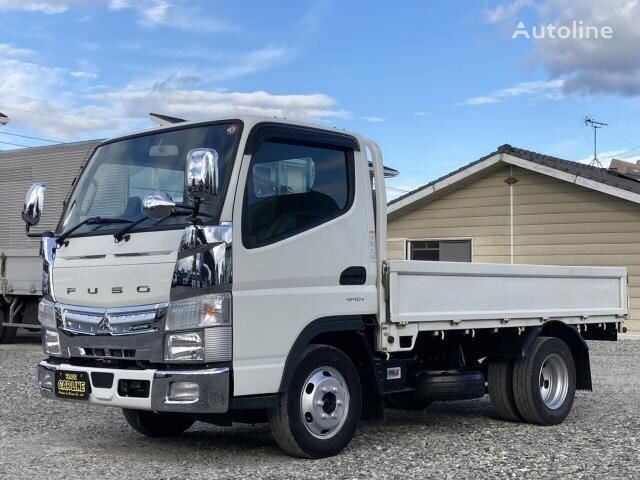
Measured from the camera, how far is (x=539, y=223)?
18.9 meters

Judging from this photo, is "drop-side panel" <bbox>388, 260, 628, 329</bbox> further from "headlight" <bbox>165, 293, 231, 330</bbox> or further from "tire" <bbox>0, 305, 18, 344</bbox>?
"tire" <bbox>0, 305, 18, 344</bbox>

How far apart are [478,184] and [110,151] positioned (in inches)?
543

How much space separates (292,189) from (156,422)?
2597 millimetres

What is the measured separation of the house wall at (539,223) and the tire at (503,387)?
400 inches

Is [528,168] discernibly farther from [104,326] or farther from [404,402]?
[104,326]

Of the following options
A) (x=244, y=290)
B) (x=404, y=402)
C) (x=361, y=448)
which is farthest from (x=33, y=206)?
(x=404, y=402)

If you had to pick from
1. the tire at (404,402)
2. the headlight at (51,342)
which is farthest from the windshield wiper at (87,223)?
the tire at (404,402)

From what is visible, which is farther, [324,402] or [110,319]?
[324,402]

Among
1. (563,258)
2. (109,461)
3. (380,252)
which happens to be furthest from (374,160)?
(563,258)

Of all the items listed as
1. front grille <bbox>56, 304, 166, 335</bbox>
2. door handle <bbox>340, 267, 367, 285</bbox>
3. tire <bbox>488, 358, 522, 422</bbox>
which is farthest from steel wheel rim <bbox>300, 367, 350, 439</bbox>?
tire <bbox>488, 358, 522, 422</bbox>

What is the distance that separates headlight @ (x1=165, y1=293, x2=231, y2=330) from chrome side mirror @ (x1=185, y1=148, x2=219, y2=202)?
0.74 m

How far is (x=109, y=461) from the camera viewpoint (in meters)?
6.61

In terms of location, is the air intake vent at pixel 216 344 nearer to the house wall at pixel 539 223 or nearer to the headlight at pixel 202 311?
the headlight at pixel 202 311

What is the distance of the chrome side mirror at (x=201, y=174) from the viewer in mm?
5551
